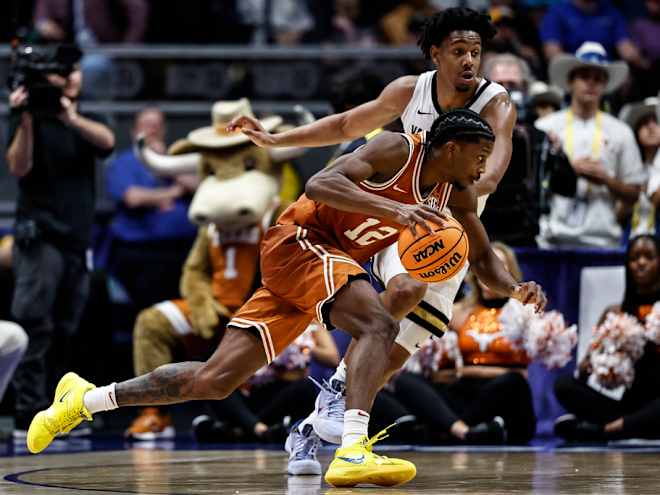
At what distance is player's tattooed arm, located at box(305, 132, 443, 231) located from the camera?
509cm

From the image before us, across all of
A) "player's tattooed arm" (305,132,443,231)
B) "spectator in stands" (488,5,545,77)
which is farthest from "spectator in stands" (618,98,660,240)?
"player's tattooed arm" (305,132,443,231)

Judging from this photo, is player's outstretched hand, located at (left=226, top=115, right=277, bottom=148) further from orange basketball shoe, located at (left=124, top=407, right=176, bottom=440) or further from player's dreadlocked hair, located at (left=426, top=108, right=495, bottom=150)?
orange basketball shoe, located at (left=124, top=407, right=176, bottom=440)

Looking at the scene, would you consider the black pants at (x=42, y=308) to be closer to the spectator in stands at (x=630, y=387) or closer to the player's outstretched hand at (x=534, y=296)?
the spectator in stands at (x=630, y=387)

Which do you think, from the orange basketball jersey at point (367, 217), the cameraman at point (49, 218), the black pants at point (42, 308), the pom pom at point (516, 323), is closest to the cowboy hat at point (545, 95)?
the pom pom at point (516, 323)

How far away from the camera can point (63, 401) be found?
19.4ft

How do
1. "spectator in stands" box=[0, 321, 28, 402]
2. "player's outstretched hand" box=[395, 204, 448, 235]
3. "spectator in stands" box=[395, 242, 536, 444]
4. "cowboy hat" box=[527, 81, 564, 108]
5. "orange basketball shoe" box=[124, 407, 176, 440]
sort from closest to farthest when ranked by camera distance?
"player's outstretched hand" box=[395, 204, 448, 235] → "spectator in stands" box=[0, 321, 28, 402] → "spectator in stands" box=[395, 242, 536, 444] → "orange basketball shoe" box=[124, 407, 176, 440] → "cowboy hat" box=[527, 81, 564, 108]

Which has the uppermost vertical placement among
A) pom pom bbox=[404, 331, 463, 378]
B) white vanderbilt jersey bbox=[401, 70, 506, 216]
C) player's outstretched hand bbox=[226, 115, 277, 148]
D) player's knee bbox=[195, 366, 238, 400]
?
white vanderbilt jersey bbox=[401, 70, 506, 216]

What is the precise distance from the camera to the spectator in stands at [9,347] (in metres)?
7.18

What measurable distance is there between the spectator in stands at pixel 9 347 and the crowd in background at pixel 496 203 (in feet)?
0.03

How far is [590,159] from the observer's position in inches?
344

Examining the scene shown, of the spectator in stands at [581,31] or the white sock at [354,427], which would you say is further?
the spectator in stands at [581,31]

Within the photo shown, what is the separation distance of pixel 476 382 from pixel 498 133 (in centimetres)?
241

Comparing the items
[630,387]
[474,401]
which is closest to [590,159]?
[630,387]

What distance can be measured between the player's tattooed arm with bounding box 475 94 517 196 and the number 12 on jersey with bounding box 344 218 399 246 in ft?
1.86
